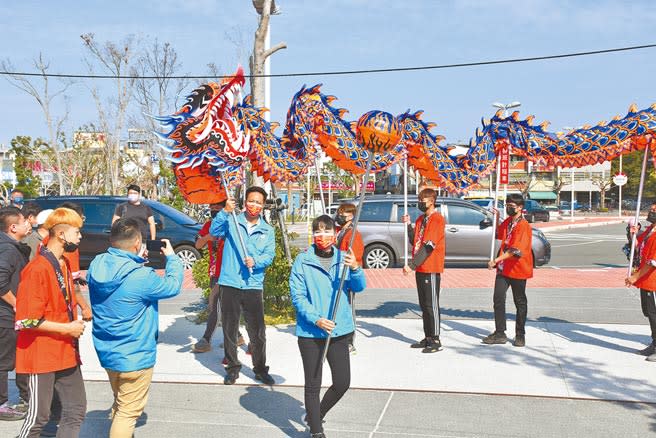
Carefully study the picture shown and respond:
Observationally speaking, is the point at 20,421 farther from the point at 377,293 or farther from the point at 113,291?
the point at 377,293

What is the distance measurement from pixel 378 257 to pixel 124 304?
34.5 feet

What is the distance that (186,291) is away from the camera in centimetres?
1112

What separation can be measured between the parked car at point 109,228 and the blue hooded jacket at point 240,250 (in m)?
7.66

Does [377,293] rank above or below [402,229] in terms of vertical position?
below

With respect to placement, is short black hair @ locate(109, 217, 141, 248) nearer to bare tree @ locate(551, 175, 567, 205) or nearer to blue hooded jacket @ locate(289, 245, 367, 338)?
blue hooded jacket @ locate(289, 245, 367, 338)

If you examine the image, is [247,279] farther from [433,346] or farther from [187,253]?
[187,253]

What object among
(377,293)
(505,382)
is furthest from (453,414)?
(377,293)

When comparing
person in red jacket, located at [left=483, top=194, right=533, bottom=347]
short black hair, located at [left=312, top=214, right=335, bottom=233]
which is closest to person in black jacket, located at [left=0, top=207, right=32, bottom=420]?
short black hair, located at [left=312, top=214, right=335, bottom=233]

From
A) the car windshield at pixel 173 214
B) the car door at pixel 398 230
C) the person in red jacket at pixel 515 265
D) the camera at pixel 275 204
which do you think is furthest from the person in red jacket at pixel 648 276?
the car windshield at pixel 173 214

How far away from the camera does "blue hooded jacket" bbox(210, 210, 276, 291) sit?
5.77 metres

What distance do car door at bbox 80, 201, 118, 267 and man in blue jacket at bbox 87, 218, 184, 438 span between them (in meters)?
10.2

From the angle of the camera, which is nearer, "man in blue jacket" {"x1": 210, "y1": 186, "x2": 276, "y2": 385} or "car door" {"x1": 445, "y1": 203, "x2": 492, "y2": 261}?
"man in blue jacket" {"x1": 210, "y1": 186, "x2": 276, "y2": 385}

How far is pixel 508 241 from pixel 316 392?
3.53 metres

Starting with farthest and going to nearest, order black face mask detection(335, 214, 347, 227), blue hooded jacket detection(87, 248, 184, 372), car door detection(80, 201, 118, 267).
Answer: car door detection(80, 201, 118, 267), black face mask detection(335, 214, 347, 227), blue hooded jacket detection(87, 248, 184, 372)
